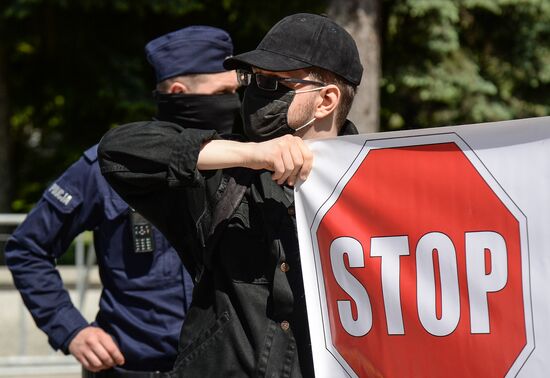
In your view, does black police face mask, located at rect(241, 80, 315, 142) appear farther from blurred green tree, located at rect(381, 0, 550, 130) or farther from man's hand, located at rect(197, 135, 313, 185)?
blurred green tree, located at rect(381, 0, 550, 130)

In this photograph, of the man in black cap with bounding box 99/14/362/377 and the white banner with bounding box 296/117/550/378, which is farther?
the man in black cap with bounding box 99/14/362/377

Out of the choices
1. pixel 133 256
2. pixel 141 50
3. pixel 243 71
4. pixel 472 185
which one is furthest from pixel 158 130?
pixel 141 50

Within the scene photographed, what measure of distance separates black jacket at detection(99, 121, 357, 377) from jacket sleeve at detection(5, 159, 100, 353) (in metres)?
1.26

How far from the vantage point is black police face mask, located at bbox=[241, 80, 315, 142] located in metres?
2.86

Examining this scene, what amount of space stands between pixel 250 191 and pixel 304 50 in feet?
1.32

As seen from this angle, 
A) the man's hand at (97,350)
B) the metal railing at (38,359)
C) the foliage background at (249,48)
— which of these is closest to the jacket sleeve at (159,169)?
the man's hand at (97,350)

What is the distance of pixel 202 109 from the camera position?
4172 millimetres

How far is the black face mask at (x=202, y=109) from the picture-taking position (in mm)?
4172

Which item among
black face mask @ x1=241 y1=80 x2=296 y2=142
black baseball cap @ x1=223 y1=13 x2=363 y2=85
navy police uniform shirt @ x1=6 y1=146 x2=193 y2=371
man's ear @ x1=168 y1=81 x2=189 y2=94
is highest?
black baseball cap @ x1=223 y1=13 x2=363 y2=85

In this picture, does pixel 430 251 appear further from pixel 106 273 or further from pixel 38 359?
pixel 38 359

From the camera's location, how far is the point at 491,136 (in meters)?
2.65

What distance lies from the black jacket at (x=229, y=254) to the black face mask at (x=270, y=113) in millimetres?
125

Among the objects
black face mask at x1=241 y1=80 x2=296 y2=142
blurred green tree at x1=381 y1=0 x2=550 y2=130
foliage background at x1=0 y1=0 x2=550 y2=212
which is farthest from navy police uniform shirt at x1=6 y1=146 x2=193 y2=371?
blurred green tree at x1=381 y1=0 x2=550 y2=130

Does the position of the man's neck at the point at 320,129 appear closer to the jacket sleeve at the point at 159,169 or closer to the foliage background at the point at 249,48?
the jacket sleeve at the point at 159,169
